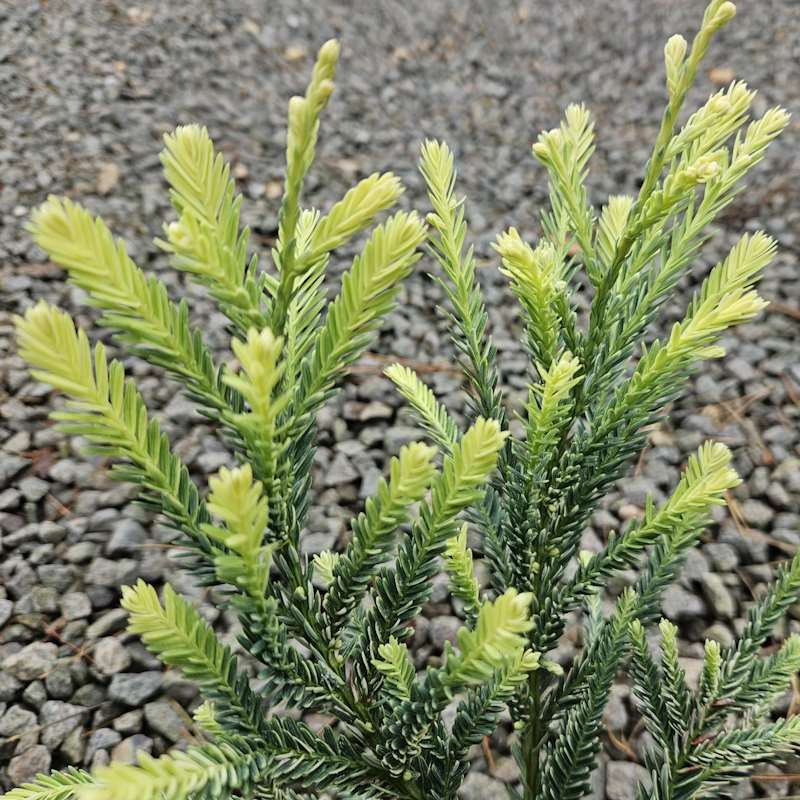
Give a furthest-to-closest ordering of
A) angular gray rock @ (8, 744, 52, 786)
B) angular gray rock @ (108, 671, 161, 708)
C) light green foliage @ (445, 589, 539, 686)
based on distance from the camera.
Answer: angular gray rock @ (108, 671, 161, 708), angular gray rock @ (8, 744, 52, 786), light green foliage @ (445, 589, 539, 686)

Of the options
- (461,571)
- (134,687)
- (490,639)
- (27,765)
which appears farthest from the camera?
(134,687)

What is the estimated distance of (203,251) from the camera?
0.58 m

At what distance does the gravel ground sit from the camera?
165 cm

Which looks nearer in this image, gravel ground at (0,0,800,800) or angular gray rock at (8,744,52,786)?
angular gray rock at (8,744,52,786)

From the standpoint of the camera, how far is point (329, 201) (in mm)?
3021

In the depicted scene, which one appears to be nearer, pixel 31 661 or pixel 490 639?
pixel 490 639

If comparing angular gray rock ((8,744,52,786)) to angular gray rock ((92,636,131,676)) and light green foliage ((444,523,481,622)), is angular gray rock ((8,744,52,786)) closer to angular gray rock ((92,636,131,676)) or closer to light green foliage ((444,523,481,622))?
angular gray rock ((92,636,131,676))

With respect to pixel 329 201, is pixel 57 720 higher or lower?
lower

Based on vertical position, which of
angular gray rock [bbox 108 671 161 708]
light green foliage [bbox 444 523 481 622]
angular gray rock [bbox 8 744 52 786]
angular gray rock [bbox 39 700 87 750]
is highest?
light green foliage [bbox 444 523 481 622]

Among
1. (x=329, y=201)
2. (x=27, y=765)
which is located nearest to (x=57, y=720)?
(x=27, y=765)

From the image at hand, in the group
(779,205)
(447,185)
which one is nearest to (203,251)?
(447,185)

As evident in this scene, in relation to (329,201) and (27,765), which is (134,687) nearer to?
(27,765)

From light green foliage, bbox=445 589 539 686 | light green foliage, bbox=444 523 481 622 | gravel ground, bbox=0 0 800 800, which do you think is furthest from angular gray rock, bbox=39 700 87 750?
light green foliage, bbox=445 589 539 686

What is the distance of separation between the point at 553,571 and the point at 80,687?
1.19 meters
